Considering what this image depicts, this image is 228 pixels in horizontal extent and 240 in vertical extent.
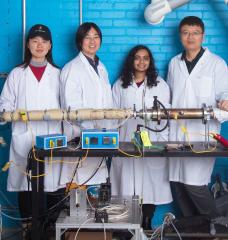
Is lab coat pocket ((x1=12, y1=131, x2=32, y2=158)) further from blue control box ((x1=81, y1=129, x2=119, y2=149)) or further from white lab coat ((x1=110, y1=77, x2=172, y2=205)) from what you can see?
white lab coat ((x1=110, y1=77, x2=172, y2=205))

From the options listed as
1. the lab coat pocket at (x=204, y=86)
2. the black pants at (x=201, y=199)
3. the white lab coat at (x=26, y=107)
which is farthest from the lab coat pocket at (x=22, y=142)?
the lab coat pocket at (x=204, y=86)

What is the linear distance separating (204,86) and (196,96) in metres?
0.09

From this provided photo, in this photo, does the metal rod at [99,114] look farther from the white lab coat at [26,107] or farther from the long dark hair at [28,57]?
the long dark hair at [28,57]

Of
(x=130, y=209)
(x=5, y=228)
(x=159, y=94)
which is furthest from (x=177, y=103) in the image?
(x=5, y=228)

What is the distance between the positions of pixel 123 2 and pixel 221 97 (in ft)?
3.35

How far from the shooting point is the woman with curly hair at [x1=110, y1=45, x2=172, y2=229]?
10.0 feet

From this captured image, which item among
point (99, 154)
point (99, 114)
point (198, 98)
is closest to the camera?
point (99, 154)

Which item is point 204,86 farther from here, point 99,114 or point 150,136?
point 99,114

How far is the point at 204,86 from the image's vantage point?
297 cm

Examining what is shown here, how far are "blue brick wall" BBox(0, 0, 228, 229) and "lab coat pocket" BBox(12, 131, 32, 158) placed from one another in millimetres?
422

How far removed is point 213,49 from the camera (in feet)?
10.6

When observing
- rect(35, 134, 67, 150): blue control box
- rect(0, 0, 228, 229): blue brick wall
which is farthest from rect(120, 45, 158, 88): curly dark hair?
rect(35, 134, 67, 150): blue control box

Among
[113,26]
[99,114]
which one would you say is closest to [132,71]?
[113,26]

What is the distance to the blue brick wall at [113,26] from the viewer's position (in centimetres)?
322
